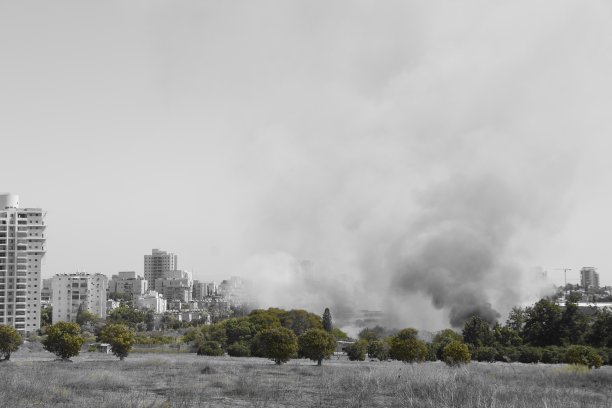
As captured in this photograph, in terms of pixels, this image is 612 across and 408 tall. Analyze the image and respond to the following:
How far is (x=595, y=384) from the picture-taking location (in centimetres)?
4053

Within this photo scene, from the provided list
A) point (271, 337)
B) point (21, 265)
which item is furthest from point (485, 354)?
point (21, 265)

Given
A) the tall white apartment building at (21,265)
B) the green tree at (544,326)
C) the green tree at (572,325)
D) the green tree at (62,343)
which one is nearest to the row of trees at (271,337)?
the green tree at (62,343)

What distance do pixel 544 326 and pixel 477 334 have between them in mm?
11162

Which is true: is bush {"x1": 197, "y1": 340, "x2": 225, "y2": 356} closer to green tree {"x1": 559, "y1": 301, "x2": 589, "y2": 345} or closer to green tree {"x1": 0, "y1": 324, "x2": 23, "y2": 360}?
green tree {"x1": 0, "y1": 324, "x2": 23, "y2": 360}

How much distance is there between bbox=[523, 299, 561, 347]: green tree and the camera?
8391cm

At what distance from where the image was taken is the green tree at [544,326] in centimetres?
8391

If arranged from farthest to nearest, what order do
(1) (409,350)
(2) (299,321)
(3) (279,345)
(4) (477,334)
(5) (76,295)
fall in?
(5) (76,295) → (2) (299,321) → (4) (477,334) → (1) (409,350) → (3) (279,345)

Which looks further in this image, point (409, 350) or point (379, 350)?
point (379, 350)

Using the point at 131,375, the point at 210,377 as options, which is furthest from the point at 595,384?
the point at 131,375

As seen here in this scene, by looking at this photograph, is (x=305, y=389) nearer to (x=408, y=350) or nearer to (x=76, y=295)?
(x=408, y=350)

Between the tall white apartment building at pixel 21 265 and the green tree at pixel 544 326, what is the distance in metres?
82.0

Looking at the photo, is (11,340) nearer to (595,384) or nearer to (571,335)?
(595,384)

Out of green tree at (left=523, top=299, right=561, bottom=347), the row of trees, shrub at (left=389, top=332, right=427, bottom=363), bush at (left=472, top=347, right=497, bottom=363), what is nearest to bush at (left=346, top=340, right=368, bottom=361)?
the row of trees

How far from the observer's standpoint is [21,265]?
4380 inches
